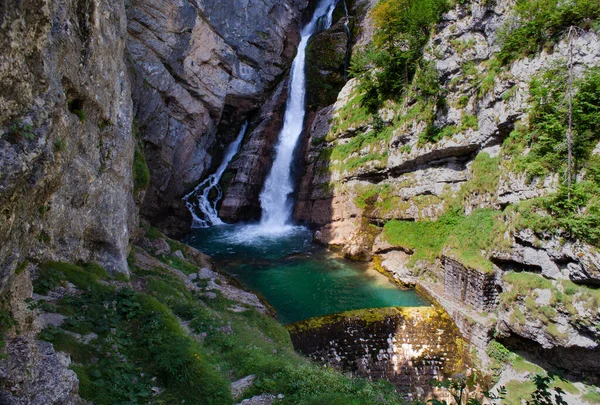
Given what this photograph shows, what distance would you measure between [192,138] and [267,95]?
411 inches

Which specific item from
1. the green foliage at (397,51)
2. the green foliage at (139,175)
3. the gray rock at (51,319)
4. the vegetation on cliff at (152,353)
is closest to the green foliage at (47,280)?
the vegetation on cliff at (152,353)

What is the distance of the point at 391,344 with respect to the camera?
39.0 feet


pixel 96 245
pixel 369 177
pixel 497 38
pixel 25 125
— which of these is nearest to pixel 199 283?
pixel 96 245

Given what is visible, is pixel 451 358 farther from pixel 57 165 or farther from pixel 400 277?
pixel 57 165

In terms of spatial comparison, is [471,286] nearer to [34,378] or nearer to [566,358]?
[566,358]

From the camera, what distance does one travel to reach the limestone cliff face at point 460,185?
10820 millimetres

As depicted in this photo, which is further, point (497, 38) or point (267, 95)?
point (267, 95)

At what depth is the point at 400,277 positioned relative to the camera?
56.3 ft

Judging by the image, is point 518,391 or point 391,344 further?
point 391,344

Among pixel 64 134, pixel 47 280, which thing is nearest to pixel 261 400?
pixel 47 280

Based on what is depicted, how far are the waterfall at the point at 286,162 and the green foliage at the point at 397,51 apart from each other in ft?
27.6

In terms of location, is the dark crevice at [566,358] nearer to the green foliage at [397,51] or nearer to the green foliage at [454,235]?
the green foliage at [454,235]

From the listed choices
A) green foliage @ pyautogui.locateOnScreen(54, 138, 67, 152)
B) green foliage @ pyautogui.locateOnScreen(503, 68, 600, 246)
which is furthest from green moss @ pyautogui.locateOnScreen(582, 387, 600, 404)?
green foliage @ pyautogui.locateOnScreen(54, 138, 67, 152)

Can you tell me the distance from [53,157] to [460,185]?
18.8 m
